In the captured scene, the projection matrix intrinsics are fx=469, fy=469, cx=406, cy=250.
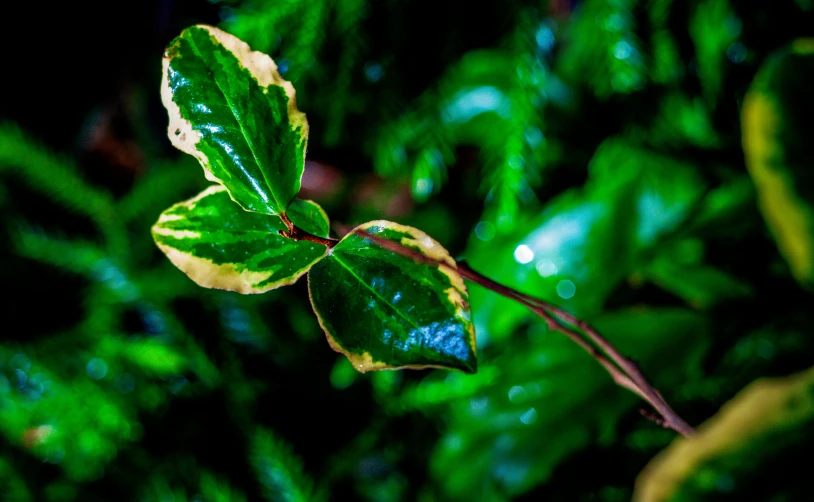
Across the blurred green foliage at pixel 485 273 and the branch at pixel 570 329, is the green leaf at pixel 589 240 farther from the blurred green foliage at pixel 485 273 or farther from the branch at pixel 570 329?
the branch at pixel 570 329

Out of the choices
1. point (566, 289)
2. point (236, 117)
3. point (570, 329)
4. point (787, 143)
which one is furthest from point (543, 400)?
point (236, 117)

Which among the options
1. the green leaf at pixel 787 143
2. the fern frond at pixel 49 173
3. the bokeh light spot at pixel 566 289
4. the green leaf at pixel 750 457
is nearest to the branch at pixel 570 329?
the green leaf at pixel 750 457

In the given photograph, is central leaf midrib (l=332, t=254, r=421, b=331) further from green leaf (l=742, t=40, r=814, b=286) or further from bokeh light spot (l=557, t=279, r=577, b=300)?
green leaf (l=742, t=40, r=814, b=286)

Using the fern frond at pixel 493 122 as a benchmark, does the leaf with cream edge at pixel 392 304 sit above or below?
below

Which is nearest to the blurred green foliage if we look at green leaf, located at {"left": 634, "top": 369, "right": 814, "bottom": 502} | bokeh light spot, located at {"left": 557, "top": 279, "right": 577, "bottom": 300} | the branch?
bokeh light spot, located at {"left": 557, "top": 279, "right": 577, "bottom": 300}

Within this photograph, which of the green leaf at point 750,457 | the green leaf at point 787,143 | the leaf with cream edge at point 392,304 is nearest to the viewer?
the leaf with cream edge at point 392,304

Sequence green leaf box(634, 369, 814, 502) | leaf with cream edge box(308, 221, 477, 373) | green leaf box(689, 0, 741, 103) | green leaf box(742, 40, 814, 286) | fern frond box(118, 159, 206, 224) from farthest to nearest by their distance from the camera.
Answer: fern frond box(118, 159, 206, 224) < green leaf box(689, 0, 741, 103) < green leaf box(742, 40, 814, 286) < green leaf box(634, 369, 814, 502) < leaf with cream edge box(308, 221, 477, 373)
